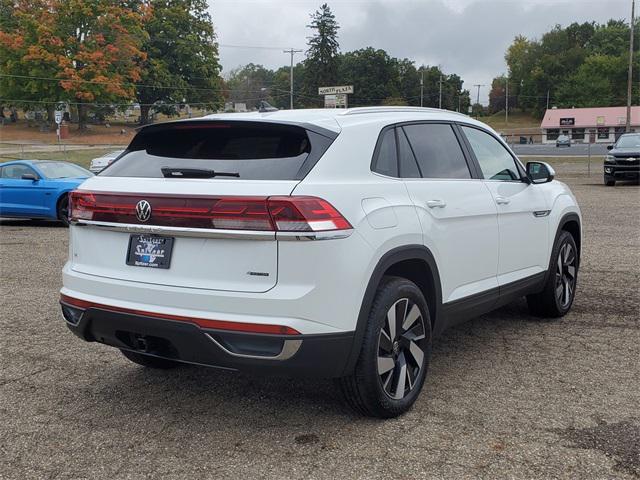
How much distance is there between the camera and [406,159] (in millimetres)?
4070

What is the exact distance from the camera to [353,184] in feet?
11.4

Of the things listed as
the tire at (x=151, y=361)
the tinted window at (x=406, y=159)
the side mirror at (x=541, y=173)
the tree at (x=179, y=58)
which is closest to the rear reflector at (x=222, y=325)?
the tire at (x=151, y=361)

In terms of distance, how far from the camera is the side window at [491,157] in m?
4.91

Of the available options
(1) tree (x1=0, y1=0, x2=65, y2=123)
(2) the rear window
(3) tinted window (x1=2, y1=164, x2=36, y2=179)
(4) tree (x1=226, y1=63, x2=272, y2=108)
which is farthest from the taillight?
(4) tree (x1=226, y1=63, x2=272, y2=108)

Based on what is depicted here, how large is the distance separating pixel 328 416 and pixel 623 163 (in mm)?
19963

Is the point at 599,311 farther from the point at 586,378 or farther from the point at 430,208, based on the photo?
the point at 430,208

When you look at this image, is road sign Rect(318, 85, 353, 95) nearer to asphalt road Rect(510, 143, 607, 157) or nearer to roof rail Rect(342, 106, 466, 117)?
asphalt road Rect(510, 143, 607, 157)

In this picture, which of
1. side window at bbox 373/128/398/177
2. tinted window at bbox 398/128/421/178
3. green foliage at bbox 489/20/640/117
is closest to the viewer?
side window at bbox 373/128/398/177

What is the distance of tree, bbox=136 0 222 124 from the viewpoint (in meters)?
73.6

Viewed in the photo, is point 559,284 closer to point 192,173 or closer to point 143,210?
point 192,173

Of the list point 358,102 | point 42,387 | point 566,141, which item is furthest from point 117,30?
point 42,387

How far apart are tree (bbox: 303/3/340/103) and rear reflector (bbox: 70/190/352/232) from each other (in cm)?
9735

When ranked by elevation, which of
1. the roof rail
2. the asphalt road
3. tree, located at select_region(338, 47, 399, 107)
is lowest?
the roof rail

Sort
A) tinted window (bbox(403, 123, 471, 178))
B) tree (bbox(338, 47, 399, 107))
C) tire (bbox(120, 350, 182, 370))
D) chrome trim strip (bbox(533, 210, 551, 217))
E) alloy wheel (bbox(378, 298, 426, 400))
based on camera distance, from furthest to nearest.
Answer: tree (bbox(338, 47, 399, 107))
chrome trim strip (bbox(533, 210, 551, 217))
tire (bbox(120, 350, 182, 370))
tinted window (bbox(403, 123, 471, 178))
alloy wheel (bbox(378, 298, 426, 400))
